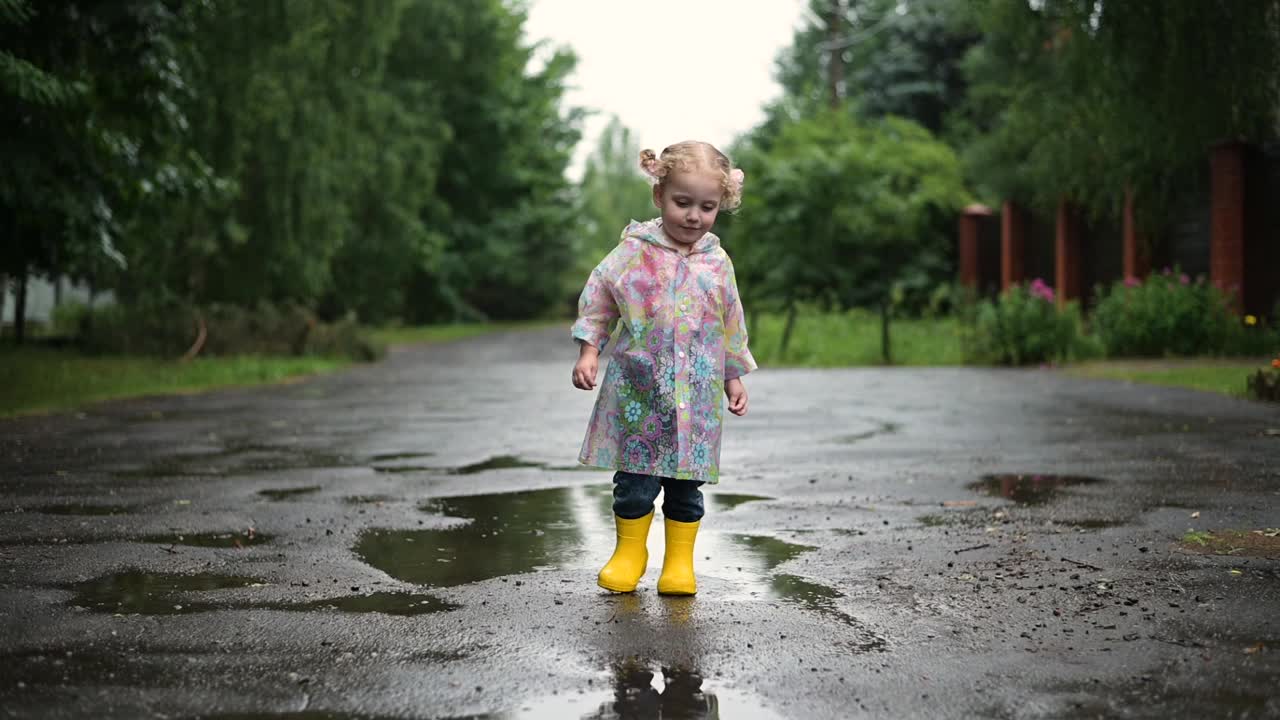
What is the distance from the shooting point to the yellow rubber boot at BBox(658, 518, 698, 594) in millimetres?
4828

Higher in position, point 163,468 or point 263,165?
point 263,165

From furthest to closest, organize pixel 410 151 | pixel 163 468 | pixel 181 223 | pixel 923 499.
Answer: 1. pixel 410 151
2. pixel 181 223
3. pixel 163 468
4. pixel 923 499

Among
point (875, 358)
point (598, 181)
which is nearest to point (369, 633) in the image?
point (875, 358)

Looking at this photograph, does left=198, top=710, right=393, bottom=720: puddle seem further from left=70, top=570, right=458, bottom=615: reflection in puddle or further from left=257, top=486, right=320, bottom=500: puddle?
left=257, top=486, right=320, bottom=500: puddle

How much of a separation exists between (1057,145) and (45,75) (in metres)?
13.7

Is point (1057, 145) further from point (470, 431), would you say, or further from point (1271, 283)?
point (470, 431)

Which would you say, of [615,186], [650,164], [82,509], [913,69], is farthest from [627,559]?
[615,186]

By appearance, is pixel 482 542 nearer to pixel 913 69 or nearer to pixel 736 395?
pixel 736 395

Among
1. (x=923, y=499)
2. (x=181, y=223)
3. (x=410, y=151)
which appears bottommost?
(x=923, y=499)

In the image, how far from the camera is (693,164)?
503cm

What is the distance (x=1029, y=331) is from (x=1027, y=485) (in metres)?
13.0

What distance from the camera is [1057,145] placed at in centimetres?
2000

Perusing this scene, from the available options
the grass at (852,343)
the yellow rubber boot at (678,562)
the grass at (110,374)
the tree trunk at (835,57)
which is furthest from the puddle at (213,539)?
the tree trunk at (835,57)

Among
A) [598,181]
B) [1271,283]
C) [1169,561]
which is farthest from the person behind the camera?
[598,181]
